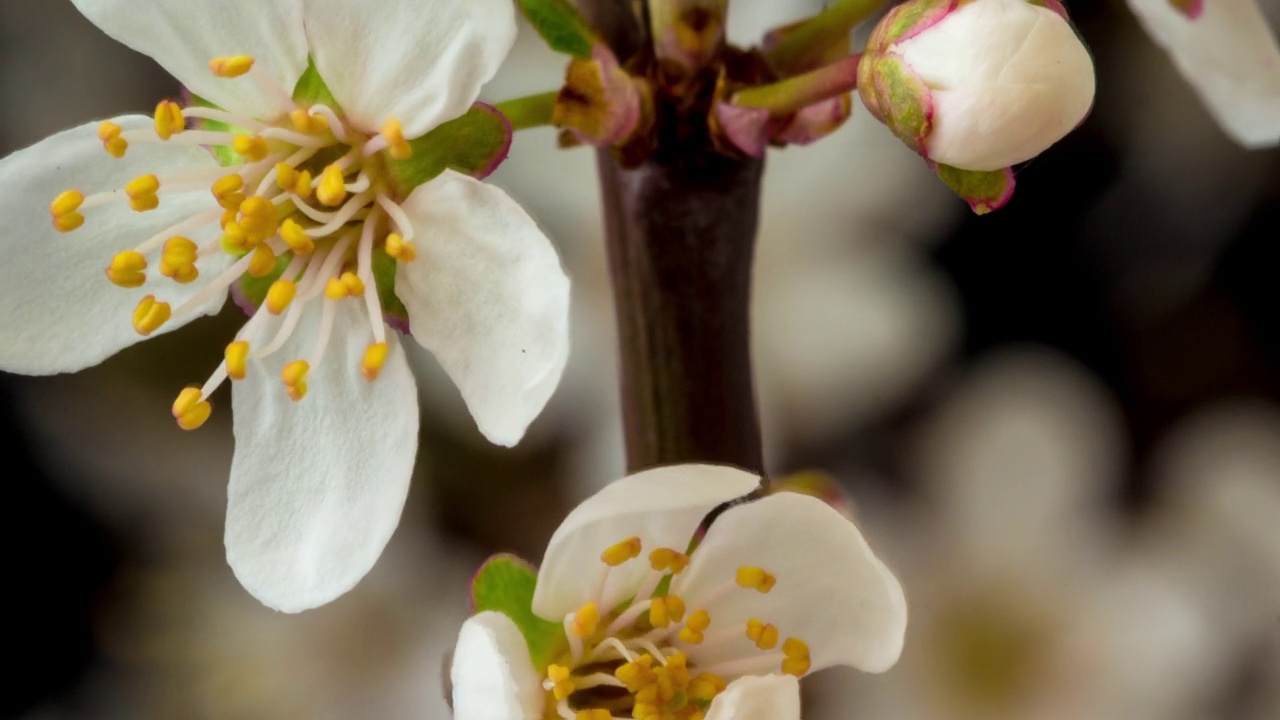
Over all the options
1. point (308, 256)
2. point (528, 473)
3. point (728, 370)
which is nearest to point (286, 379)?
point (308, 256)

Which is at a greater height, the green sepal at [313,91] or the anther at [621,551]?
the green sepal at [313,91]

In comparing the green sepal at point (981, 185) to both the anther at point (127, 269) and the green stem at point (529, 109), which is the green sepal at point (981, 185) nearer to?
the green stem at point (529, 109)

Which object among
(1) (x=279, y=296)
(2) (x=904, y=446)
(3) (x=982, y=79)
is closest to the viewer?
(3) (x=982, y=79)

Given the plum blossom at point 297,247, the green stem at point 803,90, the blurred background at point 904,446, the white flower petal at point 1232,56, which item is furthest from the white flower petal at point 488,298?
the blurred background at point 904,446

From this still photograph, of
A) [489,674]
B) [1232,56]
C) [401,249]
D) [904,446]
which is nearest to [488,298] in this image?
[401,249]

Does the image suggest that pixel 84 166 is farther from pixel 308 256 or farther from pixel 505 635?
pixel 505 635

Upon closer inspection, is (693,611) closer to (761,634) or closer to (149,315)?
(761,634)

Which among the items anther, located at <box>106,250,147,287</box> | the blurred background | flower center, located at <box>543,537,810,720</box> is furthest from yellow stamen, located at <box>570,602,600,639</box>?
the blurred background
